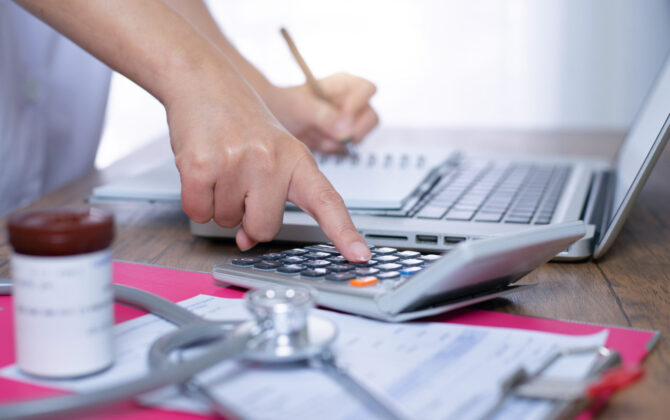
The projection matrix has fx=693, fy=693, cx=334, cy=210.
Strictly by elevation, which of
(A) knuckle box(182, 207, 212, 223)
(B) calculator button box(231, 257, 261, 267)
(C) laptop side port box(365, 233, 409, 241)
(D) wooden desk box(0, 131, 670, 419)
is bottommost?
(D) wooden desk box(0, 131, 670, 419)

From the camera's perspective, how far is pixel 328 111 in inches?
45.3

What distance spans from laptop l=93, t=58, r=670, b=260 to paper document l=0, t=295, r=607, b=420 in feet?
0.68

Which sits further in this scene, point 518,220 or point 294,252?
point 518,220

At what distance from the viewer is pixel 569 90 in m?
3.25

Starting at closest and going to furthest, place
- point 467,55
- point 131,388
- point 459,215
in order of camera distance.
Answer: point 131,388
point 459,215
point 467,55

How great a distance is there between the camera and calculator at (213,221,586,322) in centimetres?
44

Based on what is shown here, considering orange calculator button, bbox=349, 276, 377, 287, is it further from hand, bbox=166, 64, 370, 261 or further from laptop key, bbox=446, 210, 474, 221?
laptop key, bbox=446, 210, 474, 221

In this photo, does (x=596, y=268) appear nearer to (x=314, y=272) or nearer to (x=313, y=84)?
(x=314, y=272)

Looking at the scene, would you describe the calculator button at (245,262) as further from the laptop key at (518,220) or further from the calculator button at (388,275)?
the laptop key at (518,220)

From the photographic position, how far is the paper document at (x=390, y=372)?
Result: 1.13 feet

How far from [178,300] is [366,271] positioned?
0.15m

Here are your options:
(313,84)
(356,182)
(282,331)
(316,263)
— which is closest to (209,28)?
(313,84)

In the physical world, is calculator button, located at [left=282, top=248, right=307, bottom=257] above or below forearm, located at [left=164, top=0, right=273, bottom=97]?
below

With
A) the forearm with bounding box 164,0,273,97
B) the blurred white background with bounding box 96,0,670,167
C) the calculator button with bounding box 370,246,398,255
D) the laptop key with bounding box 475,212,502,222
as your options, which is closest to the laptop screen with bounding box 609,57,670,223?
the laptop key with bounding box 475,212,502,222
